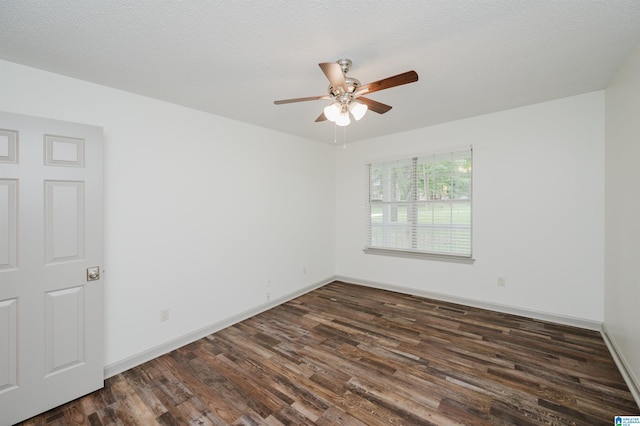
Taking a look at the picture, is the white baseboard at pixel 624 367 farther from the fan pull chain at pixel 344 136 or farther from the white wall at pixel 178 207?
the fan pull chain at pixel 344 136

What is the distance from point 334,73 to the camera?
1.78 meters

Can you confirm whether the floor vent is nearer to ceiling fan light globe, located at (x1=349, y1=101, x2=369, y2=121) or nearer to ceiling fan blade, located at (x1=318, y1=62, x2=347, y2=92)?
ceiling fan light globe, located at (x1=349, y1=101, x2=369, y2=121)

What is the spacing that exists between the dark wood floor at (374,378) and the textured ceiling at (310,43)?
2.56 metres

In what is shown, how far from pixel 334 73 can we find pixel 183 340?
2970 millimetres

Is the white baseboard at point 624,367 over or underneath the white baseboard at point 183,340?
over

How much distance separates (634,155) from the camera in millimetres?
2131

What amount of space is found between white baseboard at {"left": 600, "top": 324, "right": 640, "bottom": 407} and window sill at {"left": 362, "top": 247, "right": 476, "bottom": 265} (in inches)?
55.9

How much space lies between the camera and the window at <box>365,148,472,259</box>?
3.90 m

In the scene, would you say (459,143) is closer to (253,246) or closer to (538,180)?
(538,180)

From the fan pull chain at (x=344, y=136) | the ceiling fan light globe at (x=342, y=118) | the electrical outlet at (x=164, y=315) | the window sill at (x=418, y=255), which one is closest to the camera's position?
the ceiling fan light globe at (x=342, y=118)

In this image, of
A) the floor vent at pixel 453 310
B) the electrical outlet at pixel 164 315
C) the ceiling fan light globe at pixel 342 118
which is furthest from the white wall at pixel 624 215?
the electrical outlet at pixel 164 315


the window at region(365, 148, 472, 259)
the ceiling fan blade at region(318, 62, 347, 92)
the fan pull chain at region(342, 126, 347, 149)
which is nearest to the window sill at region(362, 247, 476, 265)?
the window at region(365, 148, 472, 259)

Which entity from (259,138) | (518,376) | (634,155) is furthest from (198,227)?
(634,155)

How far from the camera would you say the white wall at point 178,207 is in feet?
7.93
